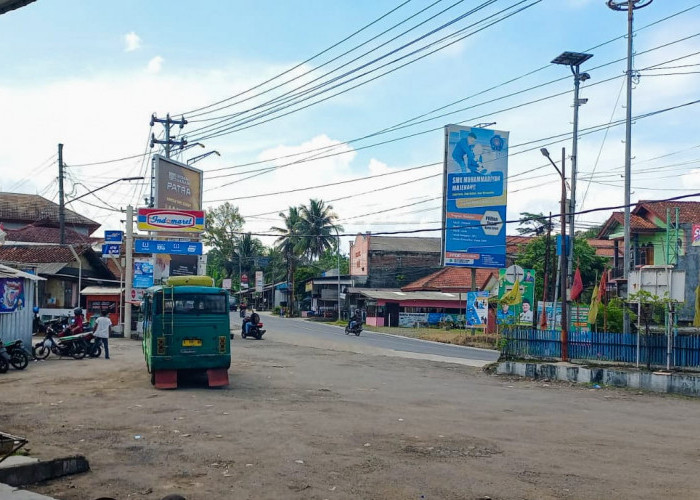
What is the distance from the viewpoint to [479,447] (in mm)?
9750

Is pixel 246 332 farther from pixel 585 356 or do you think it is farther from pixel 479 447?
pixel 479 447

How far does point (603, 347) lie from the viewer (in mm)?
20266

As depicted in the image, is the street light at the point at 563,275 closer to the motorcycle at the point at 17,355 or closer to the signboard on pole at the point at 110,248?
the motorcycle at the point at 17,355

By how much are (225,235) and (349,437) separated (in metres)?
76.1

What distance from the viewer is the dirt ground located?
7594mm

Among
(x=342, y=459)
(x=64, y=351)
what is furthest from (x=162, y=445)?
(x=64, y=351)

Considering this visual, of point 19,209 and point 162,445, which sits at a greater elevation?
point 19,209

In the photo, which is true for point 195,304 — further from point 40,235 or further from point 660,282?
point 40,235

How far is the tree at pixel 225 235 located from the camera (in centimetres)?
7989

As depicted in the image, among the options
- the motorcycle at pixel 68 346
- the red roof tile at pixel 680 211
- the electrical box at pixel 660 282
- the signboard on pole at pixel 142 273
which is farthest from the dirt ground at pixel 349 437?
the red roof tile at pixel 680 211

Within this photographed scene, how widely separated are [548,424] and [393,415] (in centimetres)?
277

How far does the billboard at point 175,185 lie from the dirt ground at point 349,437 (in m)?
18.9

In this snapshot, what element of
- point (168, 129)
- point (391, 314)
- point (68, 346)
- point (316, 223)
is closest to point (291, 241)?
point (316, 223)

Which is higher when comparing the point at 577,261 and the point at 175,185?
the point at 175,185
